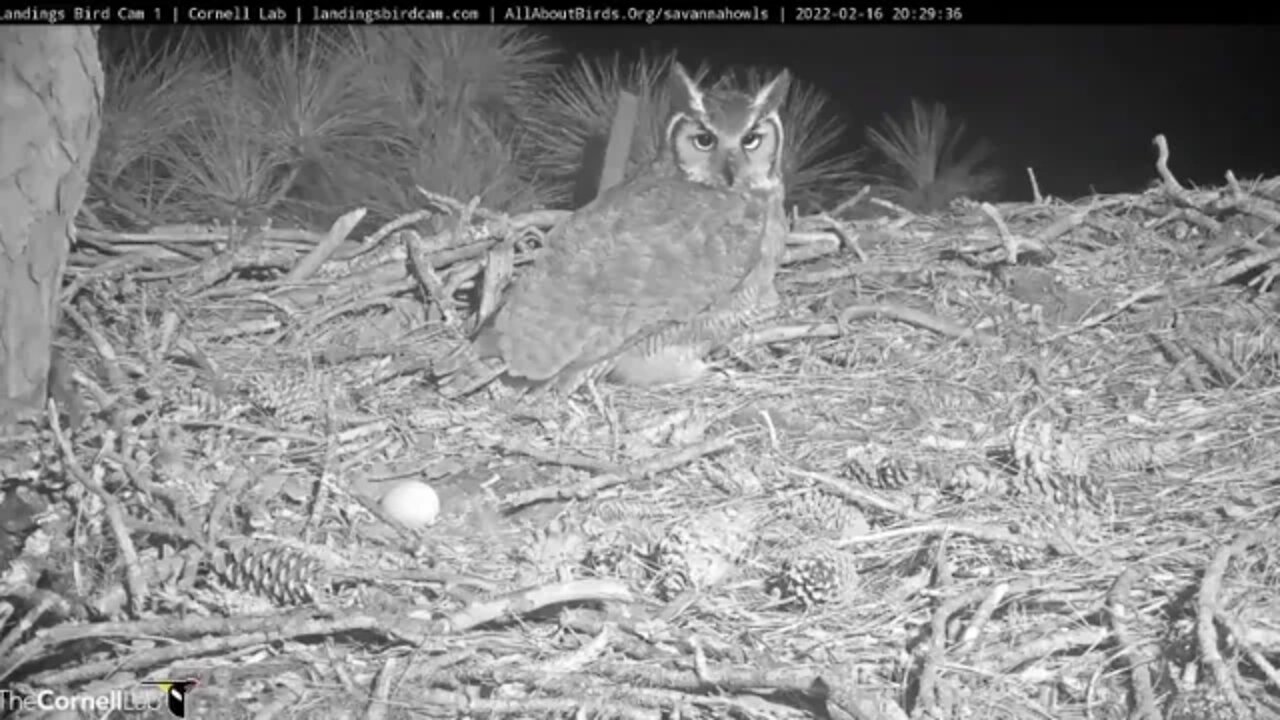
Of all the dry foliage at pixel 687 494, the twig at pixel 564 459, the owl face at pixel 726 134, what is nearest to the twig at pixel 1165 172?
the dry foliage at pixel 687 494

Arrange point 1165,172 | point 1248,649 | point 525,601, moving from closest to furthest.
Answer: point 1248,649 → point 525,601 → point 1165,172

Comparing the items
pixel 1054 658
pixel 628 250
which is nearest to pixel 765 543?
pixel 1054 658

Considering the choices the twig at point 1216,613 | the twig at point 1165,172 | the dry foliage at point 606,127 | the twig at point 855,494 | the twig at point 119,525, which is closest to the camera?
the twig at point 1216,613

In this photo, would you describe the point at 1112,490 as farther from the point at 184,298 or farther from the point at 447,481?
the point at 184,298

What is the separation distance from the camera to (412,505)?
2016mm

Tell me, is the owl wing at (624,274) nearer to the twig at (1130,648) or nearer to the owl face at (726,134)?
the owl face at (726,134)

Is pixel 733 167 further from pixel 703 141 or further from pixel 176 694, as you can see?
pixel 176 694

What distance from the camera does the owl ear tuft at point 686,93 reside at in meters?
2.95

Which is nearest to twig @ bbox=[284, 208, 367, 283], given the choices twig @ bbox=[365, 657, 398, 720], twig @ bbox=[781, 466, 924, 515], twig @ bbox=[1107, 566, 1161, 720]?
twig @ bbox=[781, 466, 924, 515]

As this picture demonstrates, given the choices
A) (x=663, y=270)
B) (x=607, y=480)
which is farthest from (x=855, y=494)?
(x=663, y=270)

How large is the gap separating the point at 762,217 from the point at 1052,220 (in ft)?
3.15

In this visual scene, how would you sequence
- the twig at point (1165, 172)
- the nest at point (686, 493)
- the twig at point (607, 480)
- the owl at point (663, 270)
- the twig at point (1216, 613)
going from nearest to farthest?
the twig at point (1216, 613) < the nest at point (686, 493) < the twig at point (607, 480) < the owl at point (663, 270) < the twig at point (1165, 172)

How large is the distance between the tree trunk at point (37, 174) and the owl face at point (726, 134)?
1.41 metres

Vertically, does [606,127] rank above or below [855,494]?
above
